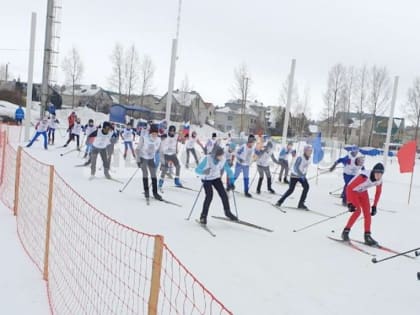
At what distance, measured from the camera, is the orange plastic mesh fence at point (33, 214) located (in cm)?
570

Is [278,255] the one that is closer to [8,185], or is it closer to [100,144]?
[8,185]

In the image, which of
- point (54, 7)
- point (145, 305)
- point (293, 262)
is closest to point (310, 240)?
point (293, 262)

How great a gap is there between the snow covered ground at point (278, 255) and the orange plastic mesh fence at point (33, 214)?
0.67 ft

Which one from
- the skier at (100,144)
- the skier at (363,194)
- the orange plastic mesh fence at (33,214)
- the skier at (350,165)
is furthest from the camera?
the skier at (100,144)

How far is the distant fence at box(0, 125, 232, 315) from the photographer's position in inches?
162

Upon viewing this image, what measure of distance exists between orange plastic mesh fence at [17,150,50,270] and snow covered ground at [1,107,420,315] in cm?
20

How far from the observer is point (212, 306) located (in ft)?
14.8

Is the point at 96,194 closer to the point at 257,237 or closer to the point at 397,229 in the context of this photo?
the point at 257,237

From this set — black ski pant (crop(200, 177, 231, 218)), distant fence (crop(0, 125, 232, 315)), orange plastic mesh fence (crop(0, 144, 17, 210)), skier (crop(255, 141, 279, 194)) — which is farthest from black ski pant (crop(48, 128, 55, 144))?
black ski pant (crop(200, 177, 231, 218))

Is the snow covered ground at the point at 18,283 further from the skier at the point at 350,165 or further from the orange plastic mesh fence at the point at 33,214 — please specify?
the skier at the point at 350,165

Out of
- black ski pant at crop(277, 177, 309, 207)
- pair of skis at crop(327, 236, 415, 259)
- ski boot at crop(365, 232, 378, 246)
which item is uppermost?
black ski pant at crop(277, 177, 309, 207)

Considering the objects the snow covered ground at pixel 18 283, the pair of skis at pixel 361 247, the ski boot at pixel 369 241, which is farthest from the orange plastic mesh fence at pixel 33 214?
the ski boot at pixel 369 241

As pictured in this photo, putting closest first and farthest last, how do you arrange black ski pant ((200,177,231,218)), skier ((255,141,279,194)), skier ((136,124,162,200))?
black ski pant ((200,177,231,218)) < skier ((136,124,162,200)) < skier ((255,141,279,194))

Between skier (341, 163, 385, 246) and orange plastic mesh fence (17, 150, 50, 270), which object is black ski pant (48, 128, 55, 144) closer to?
orange plastic mesh fence (17, 150, 50, 270)
